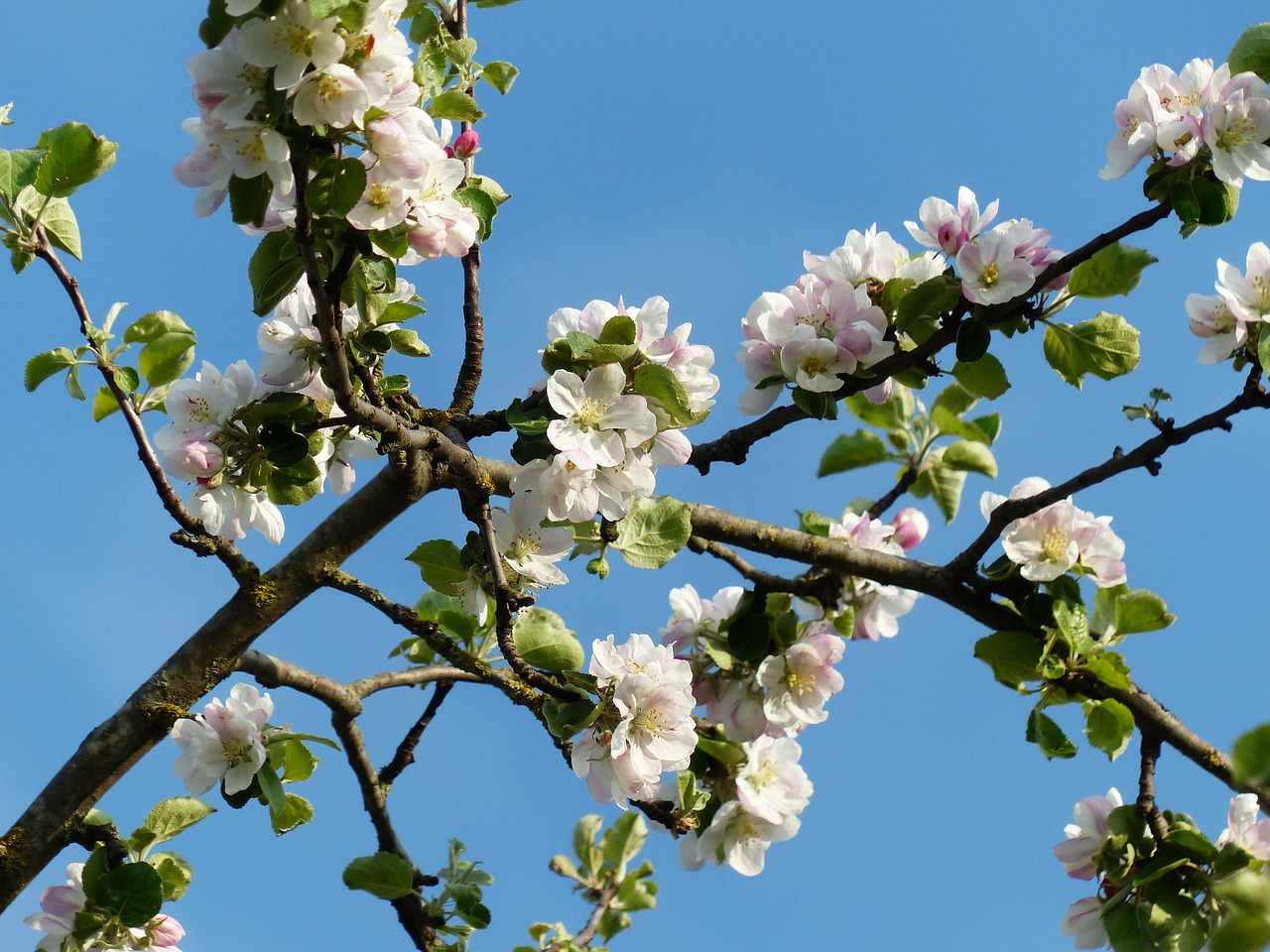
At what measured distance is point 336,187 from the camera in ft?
4.51

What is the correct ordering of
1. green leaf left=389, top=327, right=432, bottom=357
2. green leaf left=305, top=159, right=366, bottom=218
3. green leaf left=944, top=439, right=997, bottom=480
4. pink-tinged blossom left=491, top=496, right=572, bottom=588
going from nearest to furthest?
1. green leaf left=305, top=159, right=366, bottom=218
2. green leaf left=389, top=327, right=432, bottom=357
3. pink-tinged blossom left=491, top=496, right=572, bottom=588
4. green leaf left=944, top=439, right=997, bottom=480

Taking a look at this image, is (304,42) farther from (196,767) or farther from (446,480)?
(196,767)

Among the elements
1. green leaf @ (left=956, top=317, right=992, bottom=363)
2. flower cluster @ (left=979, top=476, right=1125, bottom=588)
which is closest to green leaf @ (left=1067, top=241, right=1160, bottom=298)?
green leaf @ (left=956, top=317, right=992, bottom=363)

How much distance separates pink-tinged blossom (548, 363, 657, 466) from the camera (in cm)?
154

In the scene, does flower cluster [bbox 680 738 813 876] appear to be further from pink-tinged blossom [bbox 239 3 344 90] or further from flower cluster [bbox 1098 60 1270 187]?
pink-tinged blossom [bbox 239 3 344 90]

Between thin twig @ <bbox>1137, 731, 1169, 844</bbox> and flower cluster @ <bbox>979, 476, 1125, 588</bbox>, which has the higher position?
flower cluster @ <bbox>979, 476, 1125, 588</bbox>

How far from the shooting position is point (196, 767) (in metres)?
1.96

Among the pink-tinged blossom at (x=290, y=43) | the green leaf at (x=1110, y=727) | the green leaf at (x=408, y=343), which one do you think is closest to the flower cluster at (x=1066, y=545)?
the green leaf at (x=1110, y=727)

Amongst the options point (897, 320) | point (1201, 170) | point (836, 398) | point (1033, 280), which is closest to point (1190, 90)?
point (1201, 170)

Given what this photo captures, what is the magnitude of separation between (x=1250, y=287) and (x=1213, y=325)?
0.30 ft

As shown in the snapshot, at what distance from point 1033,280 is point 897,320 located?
0.77 feet

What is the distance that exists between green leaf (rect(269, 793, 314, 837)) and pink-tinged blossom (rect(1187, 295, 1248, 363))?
1.95 metres

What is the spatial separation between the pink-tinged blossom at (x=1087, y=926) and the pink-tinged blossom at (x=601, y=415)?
1.38m

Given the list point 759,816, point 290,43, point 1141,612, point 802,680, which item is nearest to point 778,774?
point 759,816
